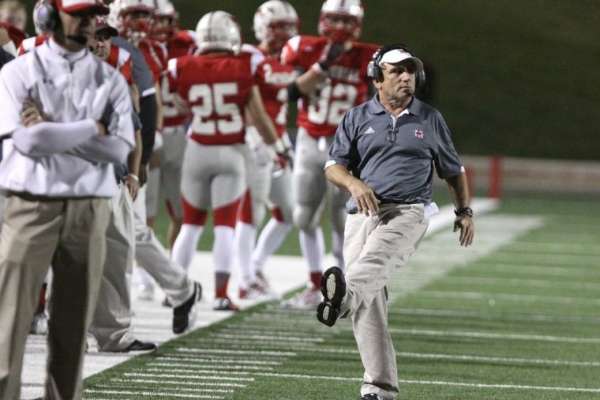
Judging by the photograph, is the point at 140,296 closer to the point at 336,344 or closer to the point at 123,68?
the point at 336,344

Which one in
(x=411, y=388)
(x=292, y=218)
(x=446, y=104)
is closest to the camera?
(x=411, y=388)

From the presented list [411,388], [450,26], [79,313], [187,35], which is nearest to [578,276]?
[187,35]

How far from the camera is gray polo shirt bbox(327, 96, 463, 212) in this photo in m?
6.62

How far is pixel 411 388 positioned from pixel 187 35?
476cm

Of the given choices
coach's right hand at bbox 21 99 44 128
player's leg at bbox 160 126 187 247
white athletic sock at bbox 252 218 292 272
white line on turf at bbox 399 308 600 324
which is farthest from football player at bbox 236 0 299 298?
coach's right hand at bbox 21 99 44 128

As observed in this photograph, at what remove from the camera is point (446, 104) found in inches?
1439

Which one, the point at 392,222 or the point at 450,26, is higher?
the point at 392,222

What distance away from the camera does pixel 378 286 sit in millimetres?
6434

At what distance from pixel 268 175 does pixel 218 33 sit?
1408 millimetres

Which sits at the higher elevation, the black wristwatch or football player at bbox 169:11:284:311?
the black wristwatch

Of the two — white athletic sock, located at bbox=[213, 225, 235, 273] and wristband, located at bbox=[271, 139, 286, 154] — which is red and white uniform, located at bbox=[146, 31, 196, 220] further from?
white athletic sock, located at bbox=[213, 225, 235, 273]

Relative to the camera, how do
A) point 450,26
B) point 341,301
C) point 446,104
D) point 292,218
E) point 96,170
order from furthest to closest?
point 450,26, point 446,104, point 292,218, point 341,301, point 96,170

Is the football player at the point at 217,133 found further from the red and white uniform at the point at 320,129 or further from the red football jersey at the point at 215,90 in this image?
the red and white uniform at the point at 320,129

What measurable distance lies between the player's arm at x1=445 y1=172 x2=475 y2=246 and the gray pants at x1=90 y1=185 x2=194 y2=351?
4.78 feet
